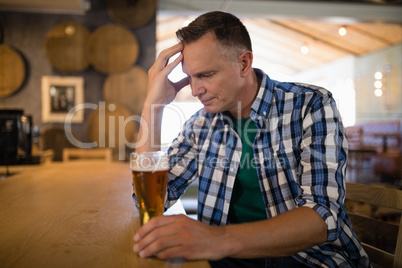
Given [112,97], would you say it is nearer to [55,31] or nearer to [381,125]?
[55,31]

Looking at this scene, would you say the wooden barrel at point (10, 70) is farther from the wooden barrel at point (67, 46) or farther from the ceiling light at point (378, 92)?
the ceiling light at point (378, 92)

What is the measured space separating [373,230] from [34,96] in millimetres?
4605

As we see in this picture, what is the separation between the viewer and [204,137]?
1470mm

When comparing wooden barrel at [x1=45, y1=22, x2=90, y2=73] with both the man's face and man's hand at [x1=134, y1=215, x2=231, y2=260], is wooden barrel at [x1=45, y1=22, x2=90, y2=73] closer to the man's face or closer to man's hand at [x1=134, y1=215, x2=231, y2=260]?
the man's face

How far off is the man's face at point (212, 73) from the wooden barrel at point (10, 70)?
4047 mm

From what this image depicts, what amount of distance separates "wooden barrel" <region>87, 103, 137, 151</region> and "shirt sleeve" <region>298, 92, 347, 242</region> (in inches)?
139

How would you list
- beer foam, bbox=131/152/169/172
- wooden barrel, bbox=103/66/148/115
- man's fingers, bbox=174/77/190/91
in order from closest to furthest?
beer foam, bbox=131/152/169/172, man's fingers, bbox=174/77/190/91, wooden barrel, bbox=103/66/148/115

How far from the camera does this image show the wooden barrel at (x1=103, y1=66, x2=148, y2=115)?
14.8 ft

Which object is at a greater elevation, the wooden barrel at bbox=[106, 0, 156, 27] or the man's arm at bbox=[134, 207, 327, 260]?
the wooden barrel at bbox=[106, 0, 156, 27]

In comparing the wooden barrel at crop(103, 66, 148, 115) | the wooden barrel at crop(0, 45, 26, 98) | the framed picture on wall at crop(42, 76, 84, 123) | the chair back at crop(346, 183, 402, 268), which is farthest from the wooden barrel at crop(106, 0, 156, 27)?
the chair back at crop(346, 183, 402, 268)

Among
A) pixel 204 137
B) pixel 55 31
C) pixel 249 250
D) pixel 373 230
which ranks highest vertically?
pixel 55 31

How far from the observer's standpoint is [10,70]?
4.46 meters

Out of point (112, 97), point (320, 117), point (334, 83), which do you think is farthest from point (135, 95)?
point (334, 83)

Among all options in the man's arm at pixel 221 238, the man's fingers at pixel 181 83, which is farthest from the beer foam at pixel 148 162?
the man's fingers at pixel 181 83
